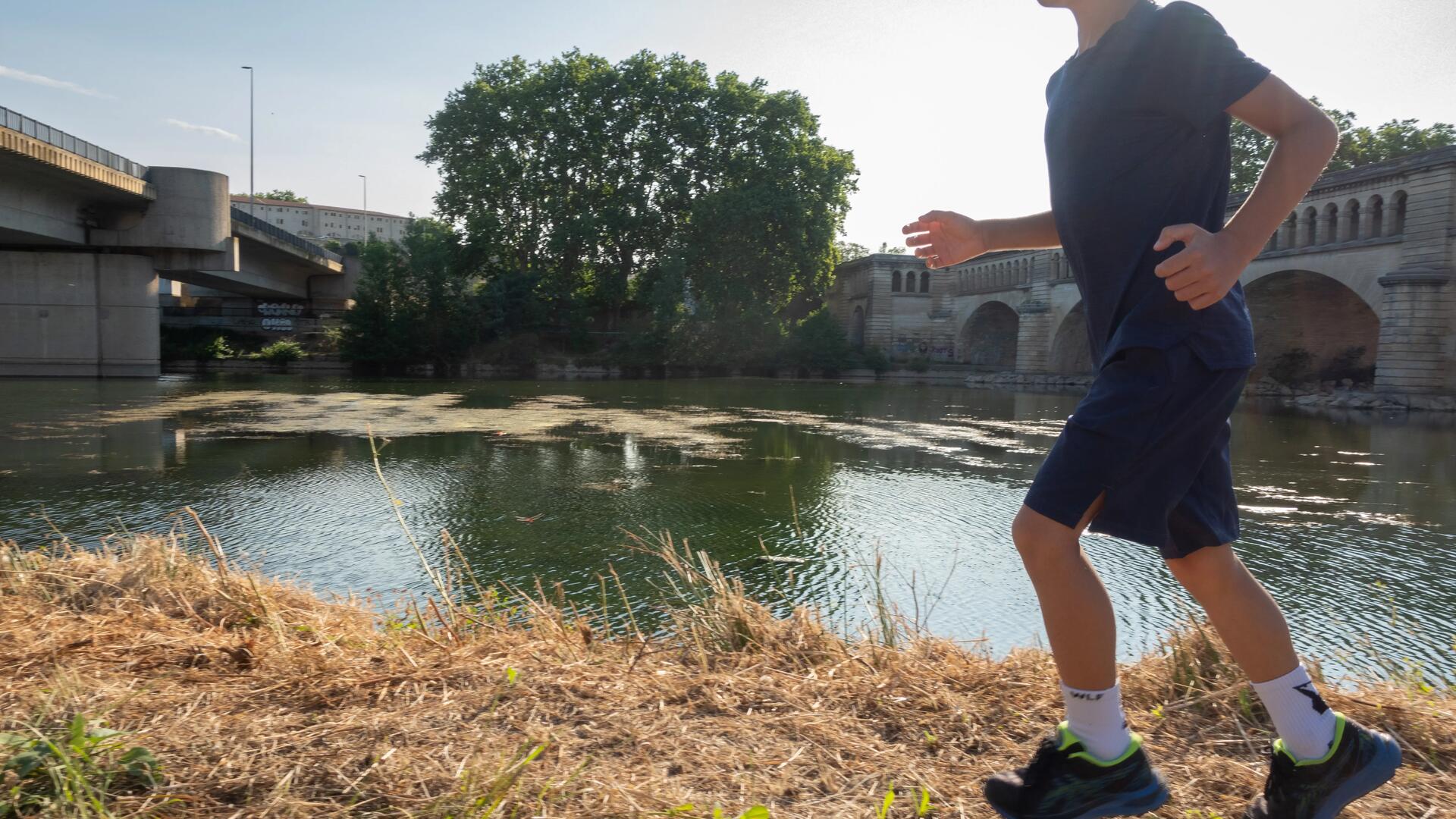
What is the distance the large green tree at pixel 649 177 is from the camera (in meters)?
36.6

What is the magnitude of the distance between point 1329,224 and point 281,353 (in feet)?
114

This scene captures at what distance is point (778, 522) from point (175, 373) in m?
30.7

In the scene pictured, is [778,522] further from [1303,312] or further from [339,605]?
[1303,312]

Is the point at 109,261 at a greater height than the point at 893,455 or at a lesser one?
greater

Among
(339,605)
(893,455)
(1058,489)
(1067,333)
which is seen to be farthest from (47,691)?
(1067,333)

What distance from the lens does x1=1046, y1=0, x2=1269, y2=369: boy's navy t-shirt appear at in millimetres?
1551

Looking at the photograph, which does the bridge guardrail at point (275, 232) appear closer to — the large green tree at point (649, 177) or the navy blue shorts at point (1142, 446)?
the large green tree at point (649, 177)

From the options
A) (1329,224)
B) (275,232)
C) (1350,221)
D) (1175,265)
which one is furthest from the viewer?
(275,232)

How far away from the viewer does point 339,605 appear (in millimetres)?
3604

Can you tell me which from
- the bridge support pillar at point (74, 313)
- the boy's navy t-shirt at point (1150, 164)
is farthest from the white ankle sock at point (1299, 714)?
the bridge support pillar at point (74, 313)

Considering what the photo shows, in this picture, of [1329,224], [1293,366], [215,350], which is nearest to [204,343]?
[215,350]

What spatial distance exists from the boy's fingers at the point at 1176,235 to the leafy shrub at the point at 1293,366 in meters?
35.1

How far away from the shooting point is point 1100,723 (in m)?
1.60

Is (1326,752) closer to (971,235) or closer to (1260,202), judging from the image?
(1260,202)
